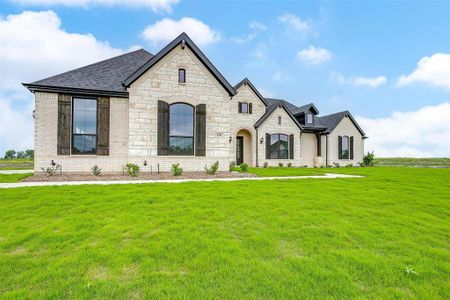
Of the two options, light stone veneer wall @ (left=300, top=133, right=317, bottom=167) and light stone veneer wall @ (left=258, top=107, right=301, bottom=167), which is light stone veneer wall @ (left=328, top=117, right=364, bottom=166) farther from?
light stone veneer wall @ (left=258, top=107, right=301, bottom=167)

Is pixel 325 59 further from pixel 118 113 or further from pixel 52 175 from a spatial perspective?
pixel 52 175

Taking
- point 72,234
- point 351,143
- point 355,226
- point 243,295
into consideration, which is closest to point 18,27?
point 72,234

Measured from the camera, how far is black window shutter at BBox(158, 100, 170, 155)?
12.3 m

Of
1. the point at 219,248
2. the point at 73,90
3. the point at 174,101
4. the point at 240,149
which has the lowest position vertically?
the point at 219,248

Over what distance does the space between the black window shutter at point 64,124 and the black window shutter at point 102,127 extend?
4.53 ft

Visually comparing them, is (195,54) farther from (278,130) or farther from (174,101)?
(278,130)

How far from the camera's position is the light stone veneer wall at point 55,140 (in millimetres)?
11234

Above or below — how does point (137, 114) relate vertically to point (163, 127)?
above

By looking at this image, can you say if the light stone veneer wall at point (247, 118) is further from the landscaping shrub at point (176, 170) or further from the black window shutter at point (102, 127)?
the black window shutter at point (102, 127)

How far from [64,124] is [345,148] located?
25359 millimetres

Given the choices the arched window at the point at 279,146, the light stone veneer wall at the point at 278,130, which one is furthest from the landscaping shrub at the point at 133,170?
the arched window at the point at 279,146

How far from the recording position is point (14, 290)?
2.49 meters

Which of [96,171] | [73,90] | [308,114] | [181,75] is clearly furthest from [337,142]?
[73,90]

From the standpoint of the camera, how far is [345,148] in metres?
24.8
